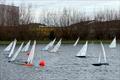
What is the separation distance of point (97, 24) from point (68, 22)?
7.41m

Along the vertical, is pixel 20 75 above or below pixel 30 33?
above

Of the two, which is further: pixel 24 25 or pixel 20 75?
pixel 24 25

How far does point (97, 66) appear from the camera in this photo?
38406 millimetres

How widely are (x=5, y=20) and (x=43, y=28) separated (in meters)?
10.7

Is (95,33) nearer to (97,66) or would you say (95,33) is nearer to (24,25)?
(24,25)

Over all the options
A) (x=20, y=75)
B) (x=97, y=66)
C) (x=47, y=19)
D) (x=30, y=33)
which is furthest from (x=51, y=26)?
(x=20, y=75)

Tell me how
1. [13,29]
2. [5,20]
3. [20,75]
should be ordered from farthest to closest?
[5,20] → [13,29] → [20,75]

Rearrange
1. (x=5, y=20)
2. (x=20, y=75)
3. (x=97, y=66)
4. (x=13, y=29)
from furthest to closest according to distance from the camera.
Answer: (x=5, y=20) → (x=13, y=29) → (x=97, y=66) → (x=20, y=75)

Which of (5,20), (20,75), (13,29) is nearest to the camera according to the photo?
(20,75)

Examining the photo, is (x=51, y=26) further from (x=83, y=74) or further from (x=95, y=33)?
(x=83, y=74)

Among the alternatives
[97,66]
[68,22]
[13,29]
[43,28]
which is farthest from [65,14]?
[97,66]

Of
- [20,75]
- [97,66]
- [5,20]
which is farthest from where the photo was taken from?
[5,20]

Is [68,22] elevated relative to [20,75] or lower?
lower

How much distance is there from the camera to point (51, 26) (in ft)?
346
